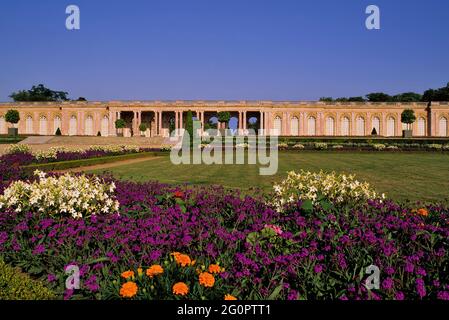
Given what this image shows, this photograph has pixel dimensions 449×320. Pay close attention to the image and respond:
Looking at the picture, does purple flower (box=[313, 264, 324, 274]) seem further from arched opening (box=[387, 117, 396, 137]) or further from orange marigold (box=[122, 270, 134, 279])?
arched opening (box=[387, 117, 396, 137])

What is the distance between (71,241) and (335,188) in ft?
13.8

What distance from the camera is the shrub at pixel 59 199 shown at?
5.89m

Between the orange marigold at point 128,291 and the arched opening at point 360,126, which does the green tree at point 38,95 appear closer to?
the arched opening at point 360,126

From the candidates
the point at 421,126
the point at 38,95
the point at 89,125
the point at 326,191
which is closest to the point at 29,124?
the point at 89,125

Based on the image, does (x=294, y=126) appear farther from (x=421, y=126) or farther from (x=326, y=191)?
(x=326, y=191)

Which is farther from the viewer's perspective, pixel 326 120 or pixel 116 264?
pixel 326 120

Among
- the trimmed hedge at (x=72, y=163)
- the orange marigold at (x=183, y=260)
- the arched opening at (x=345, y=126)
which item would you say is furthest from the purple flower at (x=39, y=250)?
the arched opening at (x=345, y=126)

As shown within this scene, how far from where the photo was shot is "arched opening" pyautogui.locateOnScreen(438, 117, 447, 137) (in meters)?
66.8

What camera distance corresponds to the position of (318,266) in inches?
156

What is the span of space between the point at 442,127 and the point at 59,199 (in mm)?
→ 72540

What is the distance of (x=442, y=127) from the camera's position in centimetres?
6706

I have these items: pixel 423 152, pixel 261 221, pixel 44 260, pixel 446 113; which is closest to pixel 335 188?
pixel 261 221

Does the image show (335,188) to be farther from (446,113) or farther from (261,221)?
(446,113)

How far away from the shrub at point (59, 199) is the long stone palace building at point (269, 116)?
60.6m
